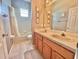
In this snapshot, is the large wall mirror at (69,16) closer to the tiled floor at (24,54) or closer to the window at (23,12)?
the tiled floor at (24,54)

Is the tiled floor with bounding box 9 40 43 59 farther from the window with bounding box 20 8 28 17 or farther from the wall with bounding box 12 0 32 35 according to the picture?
the window with bounding box 20 8 28 17

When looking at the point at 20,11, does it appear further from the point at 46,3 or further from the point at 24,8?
the point at 46,3

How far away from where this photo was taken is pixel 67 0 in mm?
2199

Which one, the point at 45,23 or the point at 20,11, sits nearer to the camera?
the point at 45,23

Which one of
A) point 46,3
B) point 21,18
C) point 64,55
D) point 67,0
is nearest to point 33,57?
point 64,55

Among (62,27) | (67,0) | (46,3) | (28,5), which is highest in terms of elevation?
(28,5)

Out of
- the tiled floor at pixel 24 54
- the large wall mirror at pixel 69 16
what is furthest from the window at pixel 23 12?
the large wall mirror at pixel 69 16

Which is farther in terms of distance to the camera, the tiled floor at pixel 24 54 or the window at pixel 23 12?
the window at pixel 23 12

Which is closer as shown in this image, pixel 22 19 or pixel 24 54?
pixel 24 54

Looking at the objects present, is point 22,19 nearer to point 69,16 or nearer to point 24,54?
point 24,54

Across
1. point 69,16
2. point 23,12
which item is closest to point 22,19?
point 23,12

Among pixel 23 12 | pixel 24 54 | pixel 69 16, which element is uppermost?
pixel 23 12

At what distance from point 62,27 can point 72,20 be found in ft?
1.59

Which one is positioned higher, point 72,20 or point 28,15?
point 28,15
